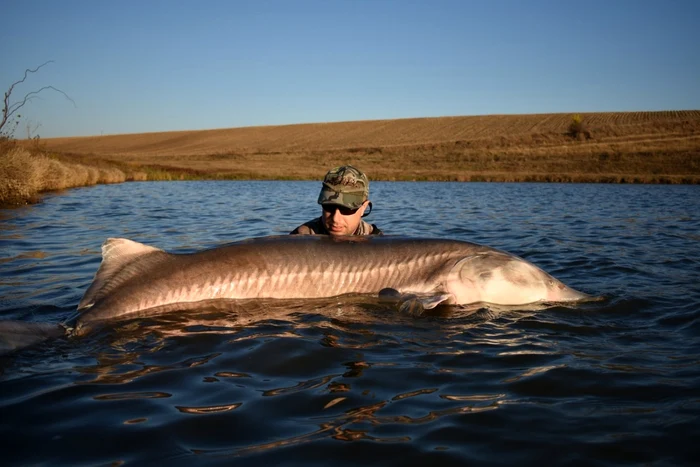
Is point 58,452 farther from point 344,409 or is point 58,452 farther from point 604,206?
point 604,206

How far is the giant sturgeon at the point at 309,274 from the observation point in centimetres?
491

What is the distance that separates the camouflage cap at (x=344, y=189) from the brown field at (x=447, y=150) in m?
32.2

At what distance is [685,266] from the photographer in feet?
26.3

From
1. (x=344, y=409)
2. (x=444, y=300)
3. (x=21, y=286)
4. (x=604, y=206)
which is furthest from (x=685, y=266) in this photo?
(x=604, y=206)

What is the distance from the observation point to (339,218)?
20.2 feet

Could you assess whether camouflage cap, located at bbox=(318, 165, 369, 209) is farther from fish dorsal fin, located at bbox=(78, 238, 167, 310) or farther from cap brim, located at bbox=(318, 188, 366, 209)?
fish dorsal fin, located at bbox=(78, 238, 167, 310)

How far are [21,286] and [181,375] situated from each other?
4.02 meters

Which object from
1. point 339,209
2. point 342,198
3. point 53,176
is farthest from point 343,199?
point 53,176

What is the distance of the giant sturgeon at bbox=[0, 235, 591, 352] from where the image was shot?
4906 millimetres

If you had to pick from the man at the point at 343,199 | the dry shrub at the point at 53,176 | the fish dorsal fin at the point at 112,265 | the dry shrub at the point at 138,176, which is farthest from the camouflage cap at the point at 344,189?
the dry shrub at the point at 138,176

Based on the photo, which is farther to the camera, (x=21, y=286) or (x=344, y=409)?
(x=21, y=286)

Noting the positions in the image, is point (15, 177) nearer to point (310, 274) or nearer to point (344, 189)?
point (344, 189)

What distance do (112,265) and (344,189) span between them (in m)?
2.30

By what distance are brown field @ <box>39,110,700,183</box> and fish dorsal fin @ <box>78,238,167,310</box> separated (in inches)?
1342
